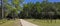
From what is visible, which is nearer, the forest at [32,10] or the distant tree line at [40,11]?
the forest at [32,10]

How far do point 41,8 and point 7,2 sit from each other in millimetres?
14431

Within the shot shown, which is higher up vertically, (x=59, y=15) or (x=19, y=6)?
(x=19, y=6)

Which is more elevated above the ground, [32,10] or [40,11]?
Answer: [32,10]

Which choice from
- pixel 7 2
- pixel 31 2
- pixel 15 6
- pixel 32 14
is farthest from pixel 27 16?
pixel 7 2

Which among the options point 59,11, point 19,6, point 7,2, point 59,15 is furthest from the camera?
point 59,11

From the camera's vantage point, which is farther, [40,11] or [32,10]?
[32,10]

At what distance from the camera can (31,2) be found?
5594 centimetres

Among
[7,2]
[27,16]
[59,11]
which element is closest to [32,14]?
[27,16]

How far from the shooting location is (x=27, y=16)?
53594mm

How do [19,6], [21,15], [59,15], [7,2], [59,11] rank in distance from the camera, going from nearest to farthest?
[7,2] → [19,6] → [59,15] → [59,11] → [21,15]

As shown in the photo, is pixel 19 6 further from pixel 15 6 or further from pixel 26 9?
pixel 26 9

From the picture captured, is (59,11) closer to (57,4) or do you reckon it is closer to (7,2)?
(57,4)

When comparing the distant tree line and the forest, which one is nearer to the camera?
the forest

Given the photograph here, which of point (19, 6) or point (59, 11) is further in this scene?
point (59, 11)
